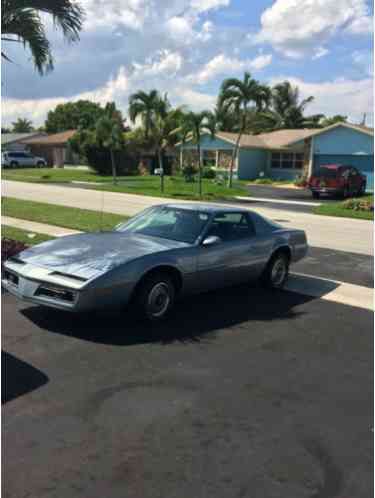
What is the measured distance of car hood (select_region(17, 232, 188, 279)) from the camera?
5424 millimetres

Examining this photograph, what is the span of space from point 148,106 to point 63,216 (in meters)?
17.8

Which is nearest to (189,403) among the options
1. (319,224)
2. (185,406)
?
(185,406)

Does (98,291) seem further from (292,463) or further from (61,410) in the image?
(292,463)

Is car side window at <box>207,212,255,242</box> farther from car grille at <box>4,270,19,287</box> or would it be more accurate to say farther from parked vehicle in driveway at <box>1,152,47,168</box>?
parked vehicle in driveway at <box>1,152,47,168</box>

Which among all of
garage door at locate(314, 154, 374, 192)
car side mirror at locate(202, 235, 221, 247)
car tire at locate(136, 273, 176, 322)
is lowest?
car tire at locate(136, 273, 176, 322)

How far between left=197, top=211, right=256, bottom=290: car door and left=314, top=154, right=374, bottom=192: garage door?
29834mm

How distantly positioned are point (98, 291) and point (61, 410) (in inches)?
63.2

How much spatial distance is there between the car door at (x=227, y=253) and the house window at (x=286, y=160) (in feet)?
116

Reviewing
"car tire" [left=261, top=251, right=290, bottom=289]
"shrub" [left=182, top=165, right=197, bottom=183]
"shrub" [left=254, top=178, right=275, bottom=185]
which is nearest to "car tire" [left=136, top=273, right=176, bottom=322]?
"car tire" [left=261, top=251, right=290, bottom=289]

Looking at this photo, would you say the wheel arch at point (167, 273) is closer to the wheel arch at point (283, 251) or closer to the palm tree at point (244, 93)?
the wheel arch at point (283, 251)

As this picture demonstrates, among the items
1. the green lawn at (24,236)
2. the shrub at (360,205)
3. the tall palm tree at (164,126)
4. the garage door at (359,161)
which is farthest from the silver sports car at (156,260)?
the garage door at (359,161)

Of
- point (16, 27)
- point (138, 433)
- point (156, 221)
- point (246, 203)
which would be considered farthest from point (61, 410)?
point (246, 203)

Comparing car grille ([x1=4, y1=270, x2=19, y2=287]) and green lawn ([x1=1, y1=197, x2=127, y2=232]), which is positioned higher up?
green lawn ([x1=1, y1=197, x2=127, y2=232])

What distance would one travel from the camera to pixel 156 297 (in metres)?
5.82
